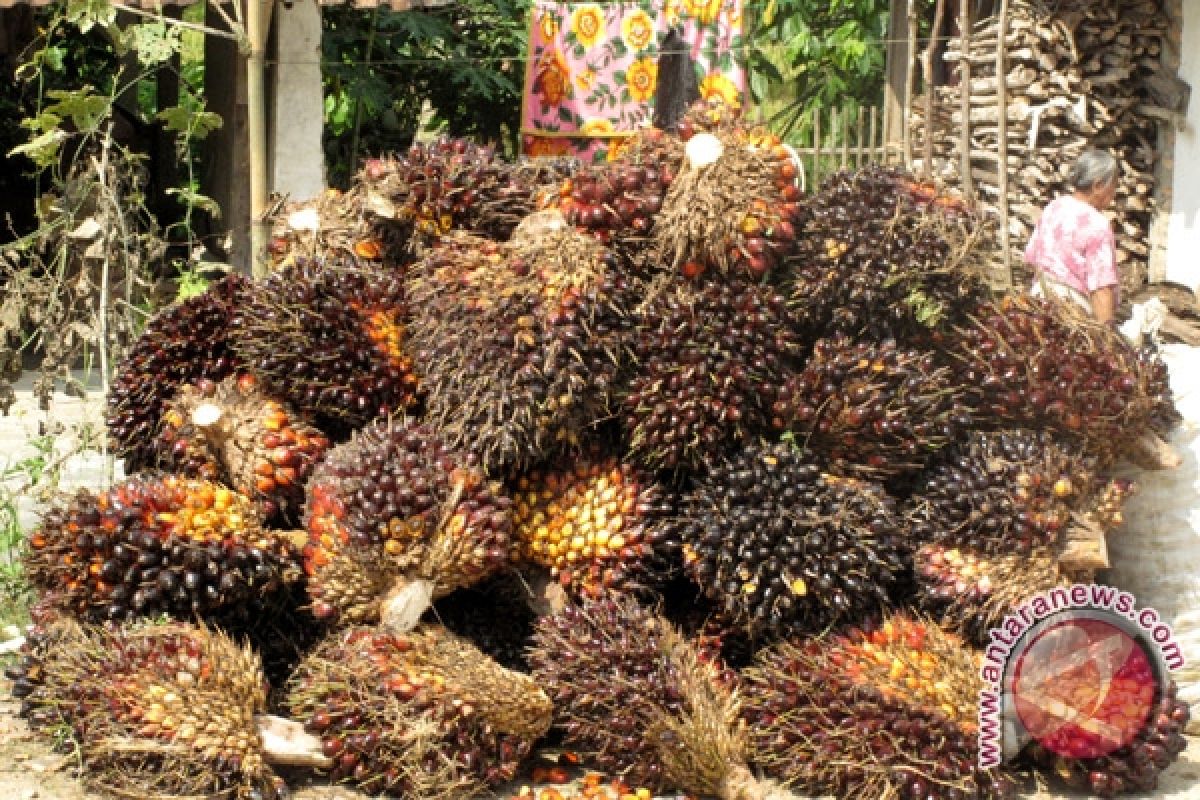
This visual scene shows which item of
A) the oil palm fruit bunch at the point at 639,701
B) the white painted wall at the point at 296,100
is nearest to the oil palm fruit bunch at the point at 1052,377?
the oil palm fruit bunch at the point at 639,701

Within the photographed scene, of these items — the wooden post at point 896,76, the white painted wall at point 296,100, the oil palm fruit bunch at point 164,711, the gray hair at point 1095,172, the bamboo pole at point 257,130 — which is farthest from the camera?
the wooden post at point 896,76

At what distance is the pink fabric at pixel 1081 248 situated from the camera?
18.5 feet

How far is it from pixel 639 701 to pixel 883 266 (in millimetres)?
1339

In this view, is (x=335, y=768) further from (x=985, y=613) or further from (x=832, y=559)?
(x=985, y=613)

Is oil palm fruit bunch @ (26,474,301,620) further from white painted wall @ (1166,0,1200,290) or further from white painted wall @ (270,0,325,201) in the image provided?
white painted wall @ (1166,0,1200,290)

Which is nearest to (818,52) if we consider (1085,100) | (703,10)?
(703,10)

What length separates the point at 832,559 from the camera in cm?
361

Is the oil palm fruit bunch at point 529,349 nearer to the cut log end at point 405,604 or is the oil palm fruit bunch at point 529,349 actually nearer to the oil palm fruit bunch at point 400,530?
the oil palm fruit bunch at point 400,530

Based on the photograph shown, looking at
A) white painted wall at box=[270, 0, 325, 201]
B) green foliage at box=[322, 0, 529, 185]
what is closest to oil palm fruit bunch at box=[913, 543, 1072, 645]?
white painted wall at box=[270, 0, 325, 201]

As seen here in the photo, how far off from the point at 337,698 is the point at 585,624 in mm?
653

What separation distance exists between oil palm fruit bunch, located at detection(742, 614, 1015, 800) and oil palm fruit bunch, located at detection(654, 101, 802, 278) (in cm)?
104

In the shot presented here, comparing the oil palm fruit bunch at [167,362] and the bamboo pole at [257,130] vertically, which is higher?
the bamboo pole at [257,130]

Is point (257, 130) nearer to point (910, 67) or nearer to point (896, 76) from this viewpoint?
point (910, 67)

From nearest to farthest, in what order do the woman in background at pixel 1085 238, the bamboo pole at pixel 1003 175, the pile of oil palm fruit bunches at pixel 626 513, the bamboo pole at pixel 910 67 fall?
the pile of oil palm fruit bunches at pixel 626 513 → the bamboo pole at pixel 1003 175 → the woman in background at pixel 1085 238 → the bamboo pole at pixel 910 67
